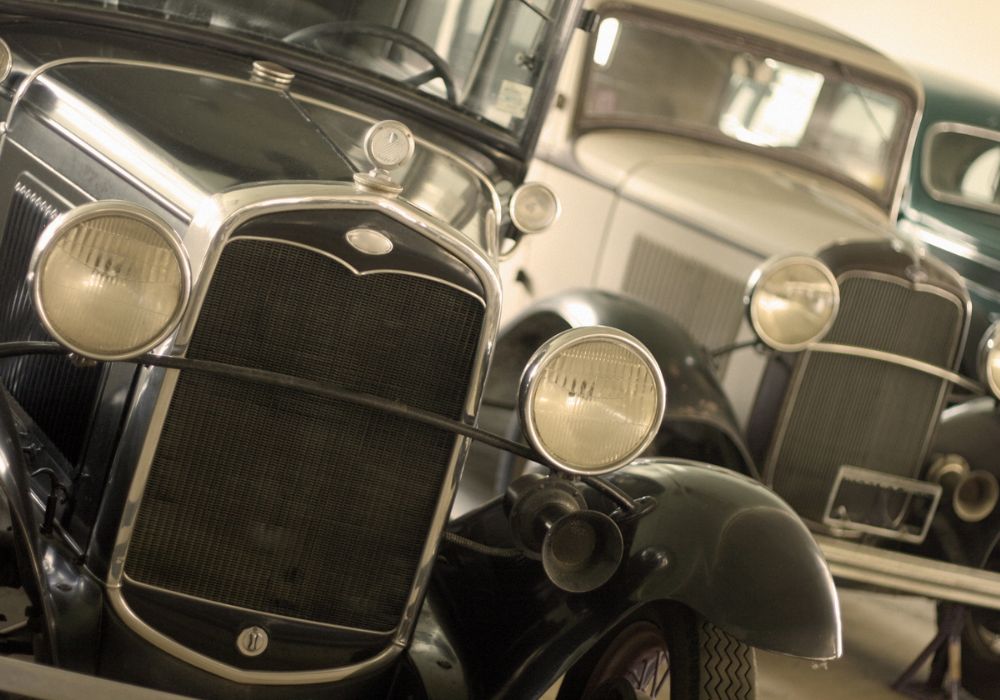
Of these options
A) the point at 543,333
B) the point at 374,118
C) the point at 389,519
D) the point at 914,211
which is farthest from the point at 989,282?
the point at 389,519

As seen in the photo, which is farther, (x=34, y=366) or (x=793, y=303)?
(x=793, y=303)

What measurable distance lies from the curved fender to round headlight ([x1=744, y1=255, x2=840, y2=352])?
4.06ft

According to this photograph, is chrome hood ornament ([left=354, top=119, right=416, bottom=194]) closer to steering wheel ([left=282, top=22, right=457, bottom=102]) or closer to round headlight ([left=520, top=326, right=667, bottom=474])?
round headlight ([left=520, top=326, right=667, bottom=474])

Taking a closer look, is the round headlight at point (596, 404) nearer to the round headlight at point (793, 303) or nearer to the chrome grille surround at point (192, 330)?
the chrome grille surround at point (192, 330)

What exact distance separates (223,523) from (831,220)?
9.27 feet

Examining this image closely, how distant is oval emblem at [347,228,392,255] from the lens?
7.09ft

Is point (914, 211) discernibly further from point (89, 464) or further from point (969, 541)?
point (89, 464)

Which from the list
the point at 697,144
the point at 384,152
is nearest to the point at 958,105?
the point at 697,144

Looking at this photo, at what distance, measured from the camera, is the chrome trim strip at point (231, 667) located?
221cm

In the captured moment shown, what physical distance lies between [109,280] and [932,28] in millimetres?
9003

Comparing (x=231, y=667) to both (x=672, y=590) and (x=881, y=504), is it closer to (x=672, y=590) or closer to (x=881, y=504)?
(x=672, y=590)

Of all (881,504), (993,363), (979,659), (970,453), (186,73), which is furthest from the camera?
(979,659)

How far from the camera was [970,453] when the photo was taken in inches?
166

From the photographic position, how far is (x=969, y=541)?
13.5 ft
